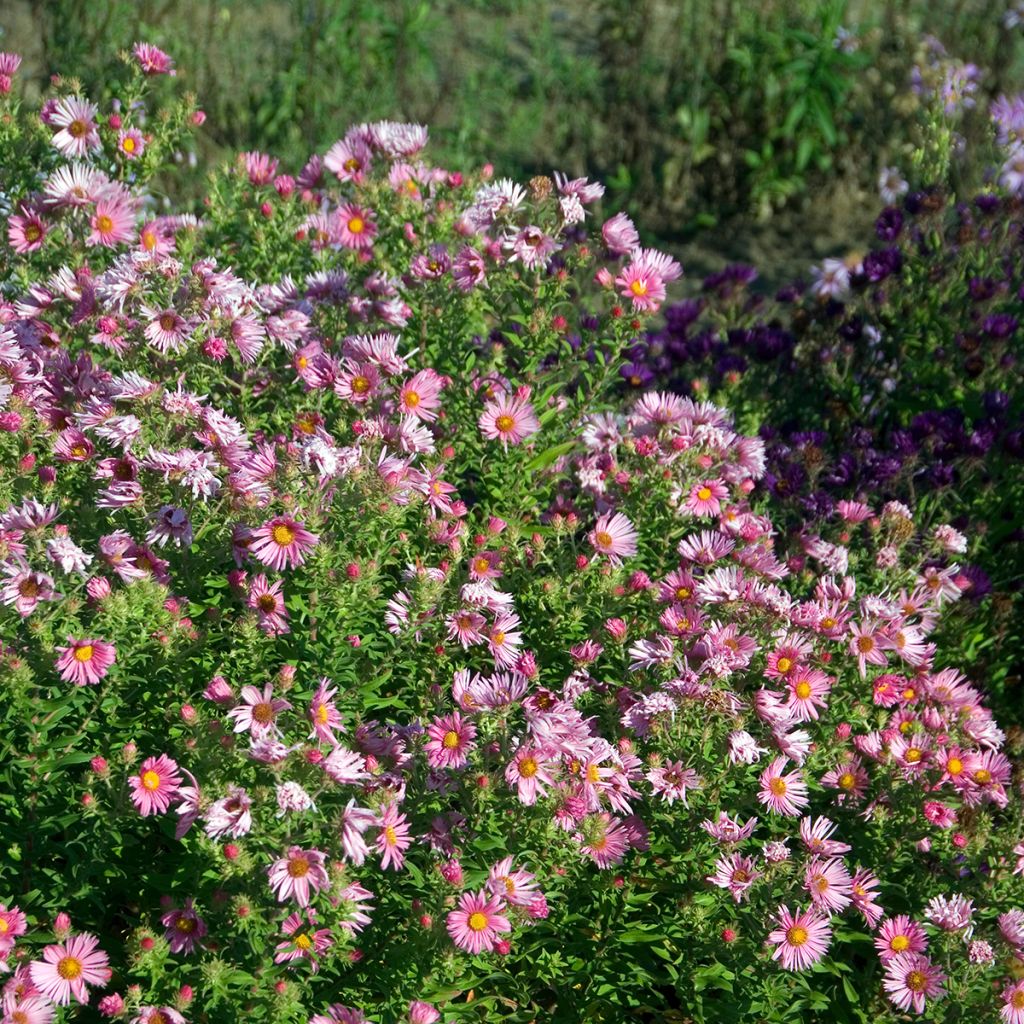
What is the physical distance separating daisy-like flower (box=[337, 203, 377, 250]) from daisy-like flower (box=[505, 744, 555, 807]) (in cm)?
195

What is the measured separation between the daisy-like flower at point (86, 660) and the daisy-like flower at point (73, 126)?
5.98ft

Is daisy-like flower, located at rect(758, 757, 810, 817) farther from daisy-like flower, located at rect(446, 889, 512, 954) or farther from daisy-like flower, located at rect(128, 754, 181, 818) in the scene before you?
daisy-like flower, located at rect(128, 754, 181, 818)

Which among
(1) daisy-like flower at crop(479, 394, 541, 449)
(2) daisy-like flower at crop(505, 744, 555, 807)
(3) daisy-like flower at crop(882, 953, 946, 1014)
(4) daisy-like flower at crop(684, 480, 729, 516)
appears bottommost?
(3) daisy-like flower at crop(882, 953, 946, 1014)

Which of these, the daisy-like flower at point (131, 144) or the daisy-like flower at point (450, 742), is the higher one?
the daisy-like flower at point (131, 144)

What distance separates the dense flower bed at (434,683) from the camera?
9.66 feet

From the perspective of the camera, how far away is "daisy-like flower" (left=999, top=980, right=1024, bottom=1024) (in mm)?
3162

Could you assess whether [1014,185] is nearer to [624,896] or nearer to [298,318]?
[298,318]

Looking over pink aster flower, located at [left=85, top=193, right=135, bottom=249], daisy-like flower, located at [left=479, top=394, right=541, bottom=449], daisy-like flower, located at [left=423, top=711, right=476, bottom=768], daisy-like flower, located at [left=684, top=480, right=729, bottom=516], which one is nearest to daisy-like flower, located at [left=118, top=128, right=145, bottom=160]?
pink aster flower, located at [left=85, top=193, right=135, bottom=249]

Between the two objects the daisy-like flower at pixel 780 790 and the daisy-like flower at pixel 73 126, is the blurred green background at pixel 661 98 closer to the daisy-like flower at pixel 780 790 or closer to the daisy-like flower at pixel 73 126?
the daisy-like flower at pixel 73 126

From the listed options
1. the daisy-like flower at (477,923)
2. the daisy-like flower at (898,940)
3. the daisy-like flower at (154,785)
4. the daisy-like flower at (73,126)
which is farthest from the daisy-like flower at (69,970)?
the daisy-like flower at (73,126)

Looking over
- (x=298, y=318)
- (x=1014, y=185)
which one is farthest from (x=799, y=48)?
(x=298, y=318)

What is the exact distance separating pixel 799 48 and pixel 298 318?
5.87 m

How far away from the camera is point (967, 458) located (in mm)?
4359

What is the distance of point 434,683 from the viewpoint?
3.34m
